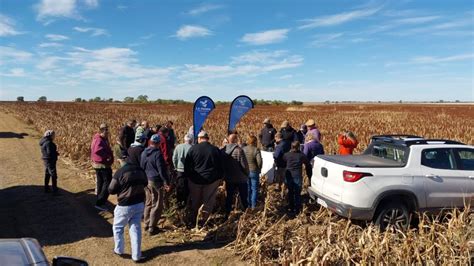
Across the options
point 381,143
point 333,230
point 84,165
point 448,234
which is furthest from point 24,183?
point 448,234

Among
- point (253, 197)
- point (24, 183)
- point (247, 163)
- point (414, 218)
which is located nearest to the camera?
point (414, 218)

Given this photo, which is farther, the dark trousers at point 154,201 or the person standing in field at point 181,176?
the person standing in field at point 181,176

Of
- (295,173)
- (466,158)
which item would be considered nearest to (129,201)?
(295,173)

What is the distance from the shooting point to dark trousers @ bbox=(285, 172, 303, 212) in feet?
27.2

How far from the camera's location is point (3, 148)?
56.7ft

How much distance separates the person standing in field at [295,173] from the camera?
8.28m

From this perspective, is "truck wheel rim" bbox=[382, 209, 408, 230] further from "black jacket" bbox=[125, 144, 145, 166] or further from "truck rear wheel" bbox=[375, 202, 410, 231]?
"black jacket" bbox=[125, 144, 145, 166]

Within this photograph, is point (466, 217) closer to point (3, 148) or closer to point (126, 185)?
point (126, 185)

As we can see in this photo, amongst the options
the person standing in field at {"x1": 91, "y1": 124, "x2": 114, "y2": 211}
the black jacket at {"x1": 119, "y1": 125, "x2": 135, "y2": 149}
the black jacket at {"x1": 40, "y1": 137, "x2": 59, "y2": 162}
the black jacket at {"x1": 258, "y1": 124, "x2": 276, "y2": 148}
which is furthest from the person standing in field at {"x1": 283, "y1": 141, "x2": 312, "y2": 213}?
the black jacket at {"x1": 40, "y1": 137, "x2": 59, "y2": 162}

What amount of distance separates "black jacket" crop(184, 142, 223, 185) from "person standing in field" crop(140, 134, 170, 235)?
547mm

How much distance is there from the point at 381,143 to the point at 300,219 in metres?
2.39

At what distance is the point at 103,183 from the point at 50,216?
4.46 feet

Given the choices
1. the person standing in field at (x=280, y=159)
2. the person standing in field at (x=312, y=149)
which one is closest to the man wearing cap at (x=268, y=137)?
the person standing in field at (x=280, y=159)

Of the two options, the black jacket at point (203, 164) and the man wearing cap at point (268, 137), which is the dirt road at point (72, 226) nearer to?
the black jacket at point (203, 164)
